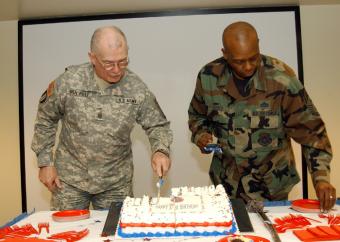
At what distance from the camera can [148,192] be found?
3.24m

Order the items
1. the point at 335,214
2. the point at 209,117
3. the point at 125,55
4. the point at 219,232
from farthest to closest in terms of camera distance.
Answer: the point at 209,117 < the point at 125,55 < the point at 335,214 < the point at 219,232

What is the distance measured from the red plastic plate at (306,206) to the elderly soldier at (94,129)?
2.15 ft

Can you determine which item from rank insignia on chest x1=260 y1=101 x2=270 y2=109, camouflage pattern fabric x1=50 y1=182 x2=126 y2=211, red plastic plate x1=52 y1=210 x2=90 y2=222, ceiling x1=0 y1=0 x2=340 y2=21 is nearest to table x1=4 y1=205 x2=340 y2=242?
red plastic plate x1=52 y1=210 x2=90 y2=222

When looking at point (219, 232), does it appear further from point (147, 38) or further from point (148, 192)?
point (147, 38)

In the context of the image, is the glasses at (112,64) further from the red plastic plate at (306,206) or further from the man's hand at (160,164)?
the red plastic plate at (306,206)

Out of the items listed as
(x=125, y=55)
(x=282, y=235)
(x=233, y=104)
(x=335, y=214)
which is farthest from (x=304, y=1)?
(x=282, y=235)

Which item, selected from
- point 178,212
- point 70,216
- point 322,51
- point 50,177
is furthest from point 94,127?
point 322,51

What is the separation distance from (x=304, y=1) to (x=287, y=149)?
162 centimetres

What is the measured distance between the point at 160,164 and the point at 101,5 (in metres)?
1.75

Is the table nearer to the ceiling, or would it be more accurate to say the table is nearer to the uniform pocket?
the uniform pocket

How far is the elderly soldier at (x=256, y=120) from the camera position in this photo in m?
1.87

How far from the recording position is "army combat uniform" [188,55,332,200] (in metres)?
1.89

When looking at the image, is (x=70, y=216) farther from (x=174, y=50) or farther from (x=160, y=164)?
(x=174, y=50)

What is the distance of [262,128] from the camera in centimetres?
195
